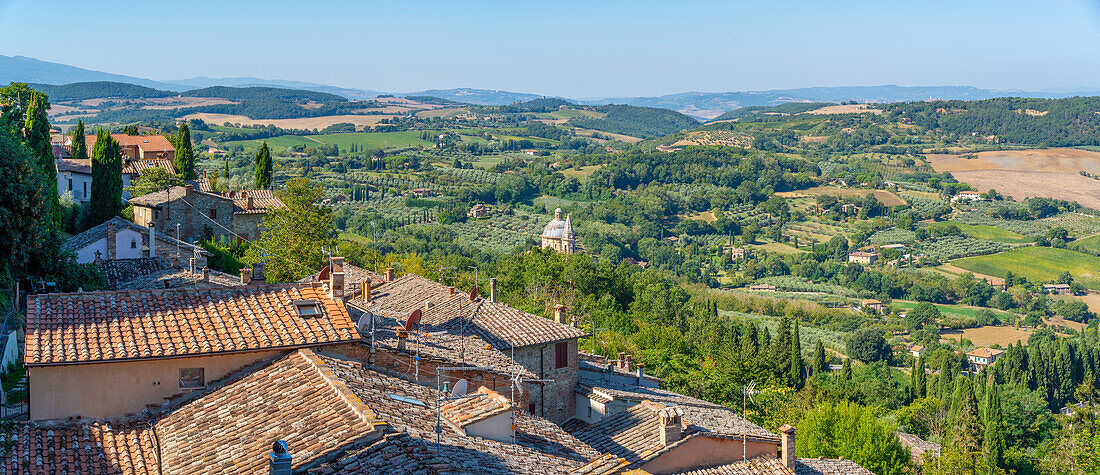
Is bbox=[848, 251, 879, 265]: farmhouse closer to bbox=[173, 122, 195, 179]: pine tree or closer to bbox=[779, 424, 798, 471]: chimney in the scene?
bbox=[173, 122, 195, 179]: pine tree

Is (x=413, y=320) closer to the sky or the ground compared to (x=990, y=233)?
closer to the sky

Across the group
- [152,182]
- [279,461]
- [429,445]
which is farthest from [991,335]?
[279,461]

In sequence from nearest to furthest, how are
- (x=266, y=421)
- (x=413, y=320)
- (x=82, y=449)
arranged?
(x=266, y=421) → (x=82, y=449) → (x=413, y=320)

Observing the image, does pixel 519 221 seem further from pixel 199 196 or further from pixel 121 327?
pixel 121 327

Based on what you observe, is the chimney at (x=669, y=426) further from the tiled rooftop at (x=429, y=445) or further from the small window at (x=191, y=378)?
the small window at (x=191, y=378)

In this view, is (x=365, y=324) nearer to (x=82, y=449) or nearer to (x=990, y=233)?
(x=82, y=449)

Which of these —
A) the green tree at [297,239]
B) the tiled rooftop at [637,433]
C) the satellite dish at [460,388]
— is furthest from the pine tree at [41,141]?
the tiled rooftop at [637,433]
